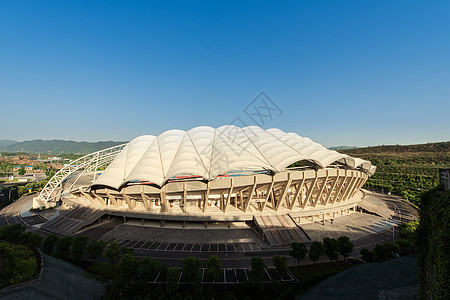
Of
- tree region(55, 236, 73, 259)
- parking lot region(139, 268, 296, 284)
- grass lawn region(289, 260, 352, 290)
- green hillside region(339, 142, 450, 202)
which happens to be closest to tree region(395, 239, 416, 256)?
grass lawn region(289, 260, 352, 290)

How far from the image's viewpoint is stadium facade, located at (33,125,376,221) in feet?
90.7

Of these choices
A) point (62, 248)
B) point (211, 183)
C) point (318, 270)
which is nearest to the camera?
point (318, 270)

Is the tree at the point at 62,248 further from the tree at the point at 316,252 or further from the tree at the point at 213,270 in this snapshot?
the tree at the point at 316,252

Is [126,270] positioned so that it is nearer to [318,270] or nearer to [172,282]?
[172,282]

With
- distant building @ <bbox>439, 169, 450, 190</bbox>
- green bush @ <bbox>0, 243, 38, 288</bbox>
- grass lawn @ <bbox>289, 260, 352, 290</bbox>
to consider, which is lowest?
grass lawn @ <bbox>289, 260, 352, 290</bbox>

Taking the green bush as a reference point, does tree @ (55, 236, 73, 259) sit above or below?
below

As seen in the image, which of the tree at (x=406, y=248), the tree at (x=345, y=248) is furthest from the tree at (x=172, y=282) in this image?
the tree at (x=406, y=248)

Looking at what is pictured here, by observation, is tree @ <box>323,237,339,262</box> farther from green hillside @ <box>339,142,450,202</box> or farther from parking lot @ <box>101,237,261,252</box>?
green hillside @ <box>339,142,450,202</box>

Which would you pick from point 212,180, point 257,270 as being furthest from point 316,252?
point 212,180

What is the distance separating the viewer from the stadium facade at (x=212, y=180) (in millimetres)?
27656

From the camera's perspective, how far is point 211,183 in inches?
1094

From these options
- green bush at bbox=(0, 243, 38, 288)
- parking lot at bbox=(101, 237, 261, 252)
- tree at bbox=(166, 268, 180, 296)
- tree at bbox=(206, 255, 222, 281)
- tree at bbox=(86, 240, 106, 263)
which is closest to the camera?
green bush at bbox=(0, 243, 38, 288)

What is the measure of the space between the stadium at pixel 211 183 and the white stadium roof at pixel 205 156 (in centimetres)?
14

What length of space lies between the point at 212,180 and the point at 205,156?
14.7 ft
